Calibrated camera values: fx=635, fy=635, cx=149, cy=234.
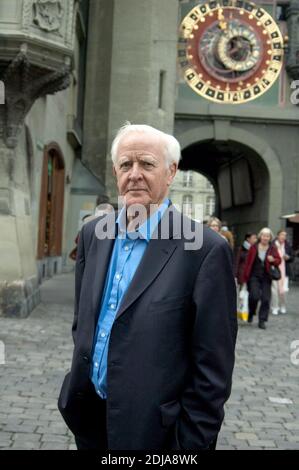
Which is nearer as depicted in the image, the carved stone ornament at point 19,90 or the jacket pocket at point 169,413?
the jacket pocket at point 169,413

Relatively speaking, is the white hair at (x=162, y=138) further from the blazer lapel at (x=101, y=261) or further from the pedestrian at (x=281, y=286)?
the pedestrian at (x=281, y=286)

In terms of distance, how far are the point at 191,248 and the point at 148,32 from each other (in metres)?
20.2

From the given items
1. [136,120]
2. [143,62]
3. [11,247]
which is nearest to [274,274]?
[11,247]

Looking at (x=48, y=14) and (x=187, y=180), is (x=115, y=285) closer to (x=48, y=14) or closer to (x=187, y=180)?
(x=48, y=14)

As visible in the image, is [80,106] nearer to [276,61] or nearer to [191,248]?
[276,61]

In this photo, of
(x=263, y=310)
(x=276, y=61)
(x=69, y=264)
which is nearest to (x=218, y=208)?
(x=276, y=61)

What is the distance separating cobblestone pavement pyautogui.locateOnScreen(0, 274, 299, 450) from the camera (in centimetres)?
466

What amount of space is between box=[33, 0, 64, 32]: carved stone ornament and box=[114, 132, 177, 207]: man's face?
25.4ft

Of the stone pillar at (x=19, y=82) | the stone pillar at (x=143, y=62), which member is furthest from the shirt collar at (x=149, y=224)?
the stone pillar at (x=143, y=62)

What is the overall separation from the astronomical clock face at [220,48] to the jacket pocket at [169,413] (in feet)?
73.3

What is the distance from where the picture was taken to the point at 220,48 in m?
23.8

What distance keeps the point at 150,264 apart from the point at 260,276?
872 cm

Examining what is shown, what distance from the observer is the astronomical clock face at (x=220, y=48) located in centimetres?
2386
